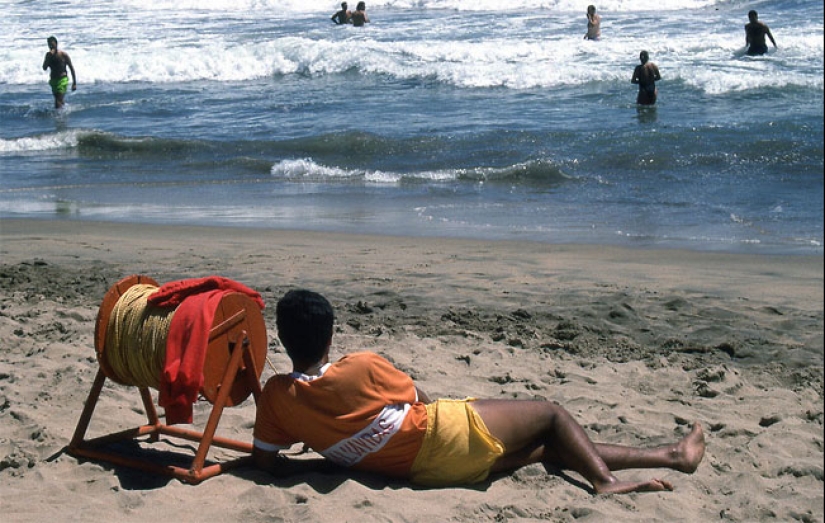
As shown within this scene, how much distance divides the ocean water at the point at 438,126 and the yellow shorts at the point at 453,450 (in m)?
4.81

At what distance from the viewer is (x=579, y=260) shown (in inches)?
331

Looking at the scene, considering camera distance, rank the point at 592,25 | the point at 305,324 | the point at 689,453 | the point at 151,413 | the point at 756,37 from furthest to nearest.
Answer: the point at 592,25 < the point at 756,37 < the point at 151,413 < the point at 689,453 < the point at 305,324

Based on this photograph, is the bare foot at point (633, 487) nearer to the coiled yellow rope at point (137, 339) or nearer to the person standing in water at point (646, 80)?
the coiled yellow rope at point (137, 339)

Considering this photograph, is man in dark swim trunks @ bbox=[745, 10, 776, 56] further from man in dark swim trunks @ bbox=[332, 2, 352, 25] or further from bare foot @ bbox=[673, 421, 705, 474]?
bare foot @ bbox=[673, 421, 705, 474]

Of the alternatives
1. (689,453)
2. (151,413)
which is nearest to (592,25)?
(689,453)

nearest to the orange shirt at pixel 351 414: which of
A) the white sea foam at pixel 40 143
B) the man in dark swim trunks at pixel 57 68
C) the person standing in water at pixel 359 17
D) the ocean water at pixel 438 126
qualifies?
the ocean water at pixel 438 126

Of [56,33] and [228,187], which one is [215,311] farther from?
[56,33]

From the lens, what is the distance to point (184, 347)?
4281 mm

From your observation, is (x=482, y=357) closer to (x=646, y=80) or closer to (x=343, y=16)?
(x=646, y=80)

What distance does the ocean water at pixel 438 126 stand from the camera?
1062 centimetres

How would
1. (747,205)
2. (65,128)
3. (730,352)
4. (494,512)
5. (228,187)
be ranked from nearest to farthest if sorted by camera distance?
(494,512), (730,352), (747,205), (228,187), (65,128)

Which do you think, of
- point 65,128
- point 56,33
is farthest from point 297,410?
point 56,33

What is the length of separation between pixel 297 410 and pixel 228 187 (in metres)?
8.91

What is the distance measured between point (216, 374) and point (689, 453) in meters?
2.07
